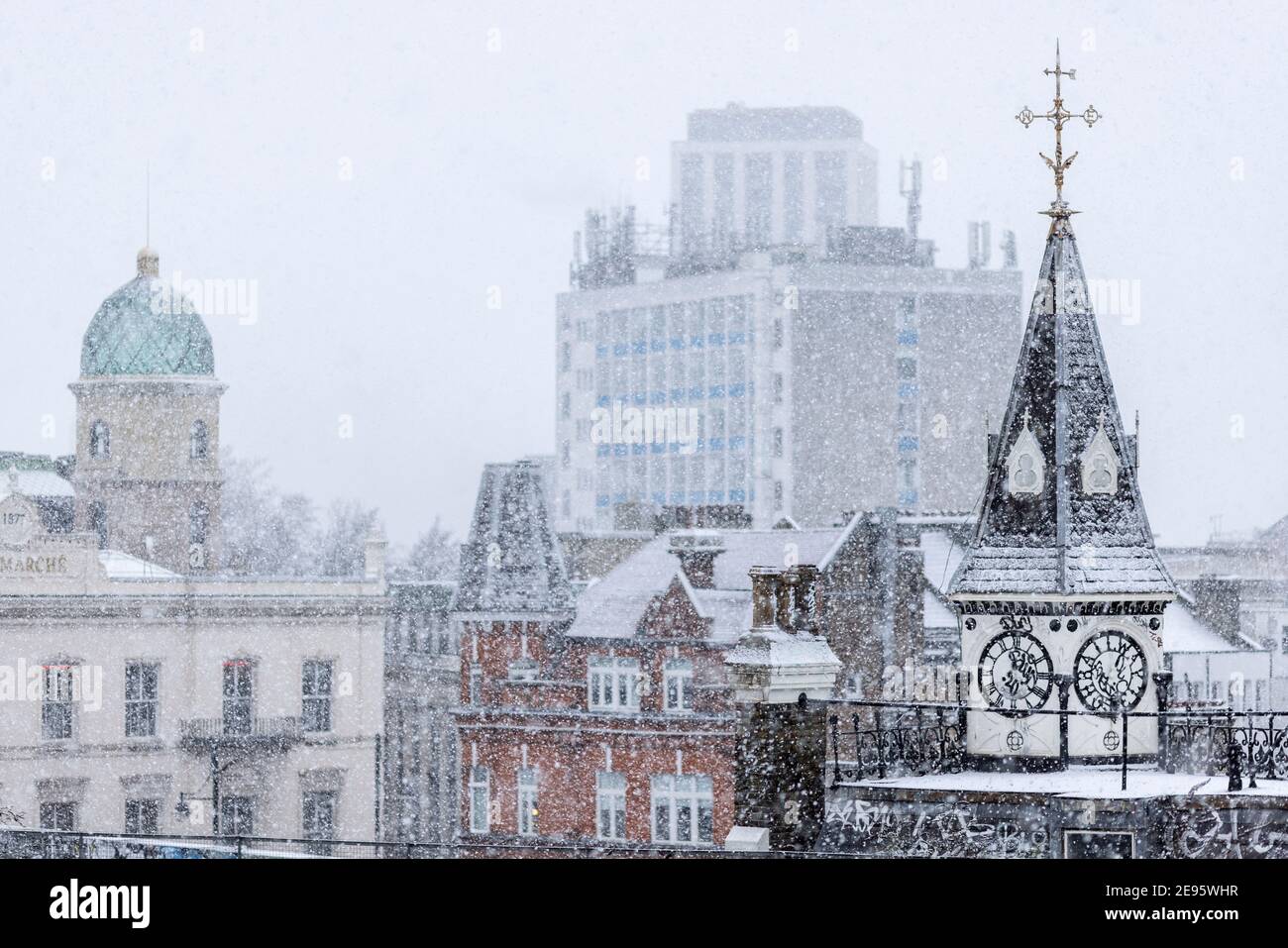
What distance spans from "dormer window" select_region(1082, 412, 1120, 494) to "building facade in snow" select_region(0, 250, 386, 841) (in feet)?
82.3

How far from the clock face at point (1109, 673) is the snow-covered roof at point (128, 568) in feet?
92.1

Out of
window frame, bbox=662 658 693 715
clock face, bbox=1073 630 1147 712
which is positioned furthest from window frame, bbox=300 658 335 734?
clock face, bbox=1073 630 1147 712

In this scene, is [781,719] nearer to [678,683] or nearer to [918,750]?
[918,750]

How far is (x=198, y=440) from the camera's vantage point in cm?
4969

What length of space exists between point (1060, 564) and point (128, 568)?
3008cm

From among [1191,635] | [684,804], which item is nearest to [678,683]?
[684,804]

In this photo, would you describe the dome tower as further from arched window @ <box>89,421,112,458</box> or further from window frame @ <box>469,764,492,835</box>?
window frame @ <box>469,764,492,835</box>

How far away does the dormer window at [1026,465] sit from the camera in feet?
65.3

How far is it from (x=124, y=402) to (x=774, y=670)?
32482mm

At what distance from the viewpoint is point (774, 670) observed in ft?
62.1

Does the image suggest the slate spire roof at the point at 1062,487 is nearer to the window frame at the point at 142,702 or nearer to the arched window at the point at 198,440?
the window frame at the point at 142,702

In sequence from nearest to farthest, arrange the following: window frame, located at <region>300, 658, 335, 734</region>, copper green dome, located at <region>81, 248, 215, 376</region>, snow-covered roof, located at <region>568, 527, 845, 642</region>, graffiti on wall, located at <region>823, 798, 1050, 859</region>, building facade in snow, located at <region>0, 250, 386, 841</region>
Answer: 1. graffiti on wall, located at <region>823, 798, 1050, 859</region>
2. snow-covered roof, located at <region>568, 527, 845, 642</region>
3. building facade in snow, located at <region>0, 250, 386, 841</region>
4. window frame, located at <region>300, 658, 335, 734</region>
5. copper green dome, located at <region>81, 248, 215, 376</region>

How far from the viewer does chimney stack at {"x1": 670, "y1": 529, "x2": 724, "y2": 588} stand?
1550 inches

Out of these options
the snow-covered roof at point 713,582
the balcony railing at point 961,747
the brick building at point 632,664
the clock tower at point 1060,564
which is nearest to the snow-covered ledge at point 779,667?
the balcony railing at point 961,747
